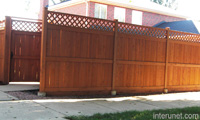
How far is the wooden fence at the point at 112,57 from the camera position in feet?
24.0

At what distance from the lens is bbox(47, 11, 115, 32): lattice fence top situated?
7.36 meters

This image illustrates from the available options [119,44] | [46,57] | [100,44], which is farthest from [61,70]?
[119,44]

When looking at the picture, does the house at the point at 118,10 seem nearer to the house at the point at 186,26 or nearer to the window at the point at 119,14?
the window at the point at 119,14

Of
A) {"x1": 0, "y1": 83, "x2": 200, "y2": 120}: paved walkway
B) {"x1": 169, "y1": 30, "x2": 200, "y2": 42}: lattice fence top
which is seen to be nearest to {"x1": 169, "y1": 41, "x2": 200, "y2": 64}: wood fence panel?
{"x1": 169, "y1": 30, "x2": 200, "y2": 42}: lattice fence top

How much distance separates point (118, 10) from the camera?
19.2 metres

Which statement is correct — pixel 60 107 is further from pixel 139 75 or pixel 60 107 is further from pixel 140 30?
pixel 140 30

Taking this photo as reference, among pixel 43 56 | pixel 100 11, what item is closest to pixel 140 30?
pixel 43 56

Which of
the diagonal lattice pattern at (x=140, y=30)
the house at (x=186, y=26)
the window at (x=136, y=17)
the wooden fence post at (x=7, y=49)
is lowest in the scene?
the wooden fence post at (x=7, y=49)

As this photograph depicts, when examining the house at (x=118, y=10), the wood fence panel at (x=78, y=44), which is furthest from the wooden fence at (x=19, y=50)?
the house at (x=118, y=10)

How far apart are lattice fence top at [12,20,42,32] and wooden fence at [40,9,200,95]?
53.1 inches

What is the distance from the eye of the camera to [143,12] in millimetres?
20828

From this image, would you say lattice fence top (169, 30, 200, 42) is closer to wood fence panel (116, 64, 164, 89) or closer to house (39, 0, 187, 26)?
wood fence panel (116, 64, 164, 89)

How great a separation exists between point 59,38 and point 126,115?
3.26m

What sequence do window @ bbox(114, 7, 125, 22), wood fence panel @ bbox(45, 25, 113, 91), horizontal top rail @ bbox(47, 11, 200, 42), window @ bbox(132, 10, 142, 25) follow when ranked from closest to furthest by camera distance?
wood fence panel @ bbox(45, 25, 113, 91), horizontal top rail @ bbox(47, 11, 200, 42), window @ bbox(114, 7, 125, 22), window @ bbox(132, 10, 142, 25)
